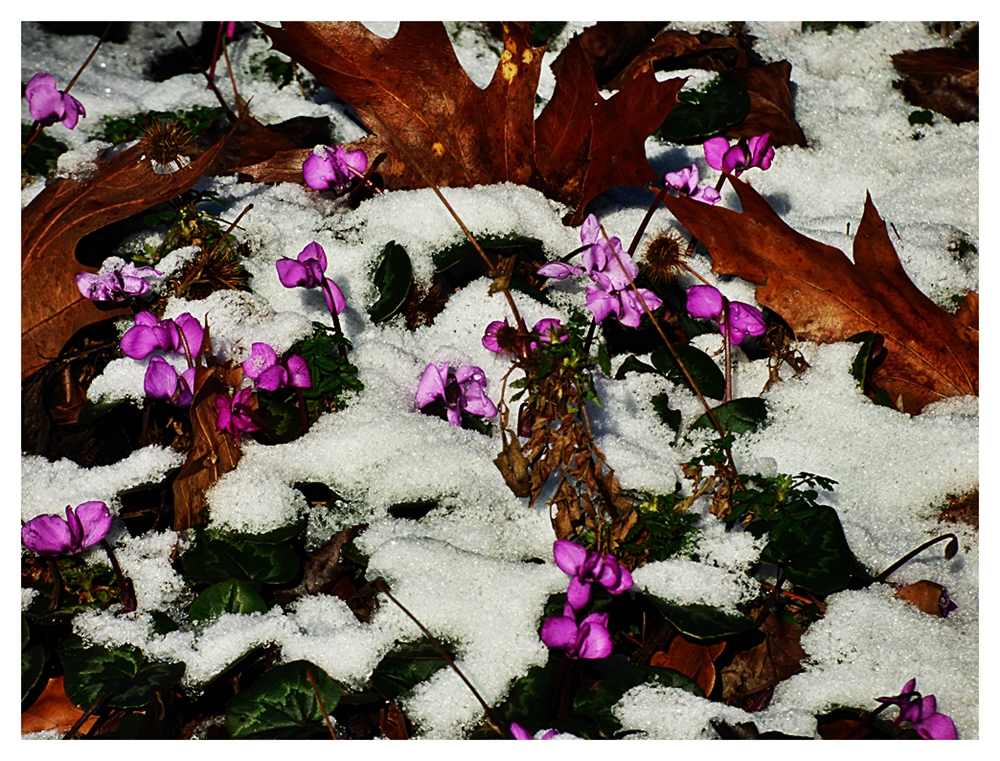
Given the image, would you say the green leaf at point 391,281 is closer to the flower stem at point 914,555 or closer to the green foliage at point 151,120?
the green foliage at point 151,120

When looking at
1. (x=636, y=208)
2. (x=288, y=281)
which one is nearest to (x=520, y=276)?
(x=636, y=208)

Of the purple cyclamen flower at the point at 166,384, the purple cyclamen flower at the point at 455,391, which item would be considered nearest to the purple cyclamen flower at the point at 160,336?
the purple cyclamen flower at the point at 166,384

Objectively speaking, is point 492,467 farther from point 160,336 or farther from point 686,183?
point 686,183

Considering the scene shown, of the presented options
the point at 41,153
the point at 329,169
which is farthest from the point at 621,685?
the point at 41,153

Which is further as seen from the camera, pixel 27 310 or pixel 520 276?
pixel 520 276
